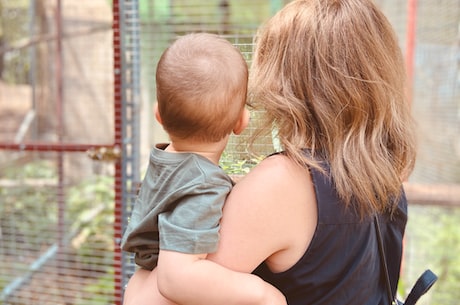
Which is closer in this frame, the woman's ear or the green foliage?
the woman's ear

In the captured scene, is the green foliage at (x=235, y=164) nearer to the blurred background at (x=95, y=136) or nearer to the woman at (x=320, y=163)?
the woman at (x=320, y=163)

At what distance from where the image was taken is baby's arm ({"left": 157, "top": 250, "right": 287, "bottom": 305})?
0.87 meters

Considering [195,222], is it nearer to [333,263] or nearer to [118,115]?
[333,263]

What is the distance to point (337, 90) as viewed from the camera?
96 centimetres

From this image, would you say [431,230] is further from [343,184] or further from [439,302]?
[343,184]

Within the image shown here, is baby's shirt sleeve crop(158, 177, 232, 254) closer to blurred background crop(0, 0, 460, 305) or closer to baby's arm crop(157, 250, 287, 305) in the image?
baby's arm crop(157, 250, 287, 305)

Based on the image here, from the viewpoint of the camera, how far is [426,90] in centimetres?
442

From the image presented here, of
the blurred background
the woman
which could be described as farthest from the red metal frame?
the woman

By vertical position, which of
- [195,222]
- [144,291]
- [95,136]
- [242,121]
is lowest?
[95,136]

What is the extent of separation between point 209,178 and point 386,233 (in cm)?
41

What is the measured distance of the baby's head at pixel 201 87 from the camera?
35.3 inches

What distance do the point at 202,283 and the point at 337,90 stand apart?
0.42 metres

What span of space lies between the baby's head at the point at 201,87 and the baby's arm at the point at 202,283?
216mm

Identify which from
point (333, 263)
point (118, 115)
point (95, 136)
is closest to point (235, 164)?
point (333, 263)
